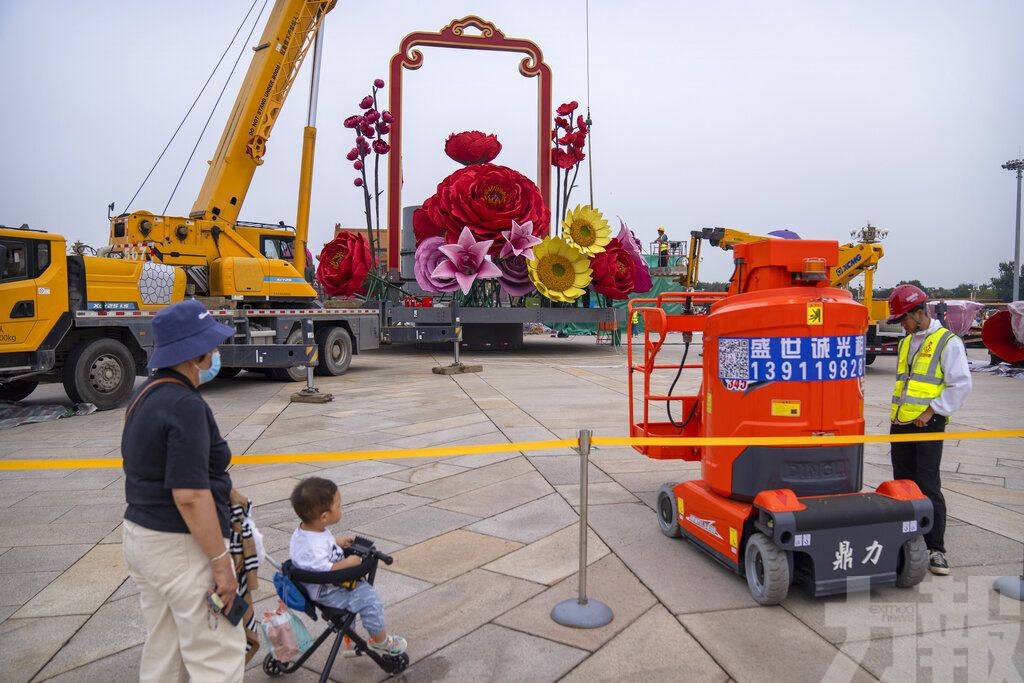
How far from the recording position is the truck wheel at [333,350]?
15445mm

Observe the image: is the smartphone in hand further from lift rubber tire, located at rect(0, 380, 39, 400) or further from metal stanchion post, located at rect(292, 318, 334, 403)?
lift rubber tire, located at rect(0, 380, 39, 400)

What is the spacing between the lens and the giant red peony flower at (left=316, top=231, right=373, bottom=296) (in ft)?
69.5

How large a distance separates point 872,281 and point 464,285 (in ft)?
32.2

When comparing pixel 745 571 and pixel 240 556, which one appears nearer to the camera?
pixel 240 556

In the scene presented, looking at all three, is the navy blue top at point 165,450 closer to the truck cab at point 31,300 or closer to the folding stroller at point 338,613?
the folding stroller at point 338,613

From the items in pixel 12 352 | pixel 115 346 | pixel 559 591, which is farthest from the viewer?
pixel 115 346

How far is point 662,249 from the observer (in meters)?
31.4

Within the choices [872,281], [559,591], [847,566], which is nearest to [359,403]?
[559,591]

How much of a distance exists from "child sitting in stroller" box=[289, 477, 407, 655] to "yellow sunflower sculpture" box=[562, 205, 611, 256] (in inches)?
679

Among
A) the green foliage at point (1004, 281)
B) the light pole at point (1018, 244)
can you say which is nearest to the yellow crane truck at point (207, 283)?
the light pole at point (1018, 244)

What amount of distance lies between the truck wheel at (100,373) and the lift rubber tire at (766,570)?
9800 millimetres

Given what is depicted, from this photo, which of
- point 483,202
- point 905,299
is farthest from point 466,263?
point 905,299

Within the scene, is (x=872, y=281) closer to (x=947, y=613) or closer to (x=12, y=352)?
(x=947, y=613)

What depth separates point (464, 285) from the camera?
1967 cm
